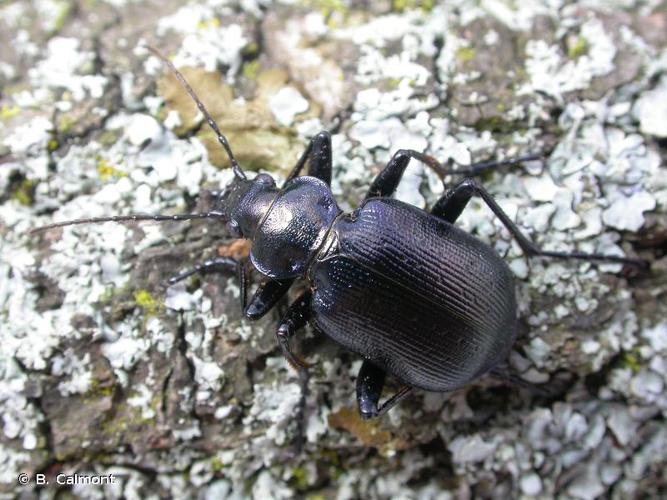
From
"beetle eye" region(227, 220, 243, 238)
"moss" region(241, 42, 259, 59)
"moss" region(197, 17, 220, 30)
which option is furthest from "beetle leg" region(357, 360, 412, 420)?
"moss" region(197, 17, 220, 30)

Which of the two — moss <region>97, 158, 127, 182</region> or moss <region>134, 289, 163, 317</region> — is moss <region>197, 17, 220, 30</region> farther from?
moss <region>134, 289, 163, 317</region>

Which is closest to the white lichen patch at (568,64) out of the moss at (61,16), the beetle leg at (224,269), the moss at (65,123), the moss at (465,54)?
the moss at (465,54)

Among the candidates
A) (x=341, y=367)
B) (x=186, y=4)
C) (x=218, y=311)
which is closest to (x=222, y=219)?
(x=218, y=311)

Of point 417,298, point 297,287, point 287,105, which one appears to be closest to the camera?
point 417,298

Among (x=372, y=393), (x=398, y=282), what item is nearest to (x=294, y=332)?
(x=372, y=393)

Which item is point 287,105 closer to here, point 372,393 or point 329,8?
point 329,8

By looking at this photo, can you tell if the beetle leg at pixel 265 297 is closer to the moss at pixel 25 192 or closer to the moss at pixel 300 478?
the moss at pixel 300 478

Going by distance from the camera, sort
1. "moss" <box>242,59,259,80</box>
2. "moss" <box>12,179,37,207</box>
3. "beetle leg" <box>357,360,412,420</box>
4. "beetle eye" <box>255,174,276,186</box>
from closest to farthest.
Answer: "beetle leg" <box>357,360,412,420</box> < "beetle eye" <box>255,174,276,186</box> < "moss" <box>12,179,37,207</box> < "moss" <box>242,59,259,80</box>
